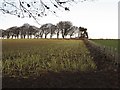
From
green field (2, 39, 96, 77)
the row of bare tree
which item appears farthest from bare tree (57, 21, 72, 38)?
green field (2, 39, 96, 77)

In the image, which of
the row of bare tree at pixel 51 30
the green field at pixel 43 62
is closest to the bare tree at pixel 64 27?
the row of bare tree at pixel 51 30

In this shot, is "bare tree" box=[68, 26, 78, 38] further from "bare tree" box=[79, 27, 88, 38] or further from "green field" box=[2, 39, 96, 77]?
"green field" box=[2, 39, 96, 77]

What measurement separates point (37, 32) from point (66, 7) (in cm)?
16056

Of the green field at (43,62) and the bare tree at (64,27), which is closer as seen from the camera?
the green field at (43,62)

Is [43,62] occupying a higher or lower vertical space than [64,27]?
lower

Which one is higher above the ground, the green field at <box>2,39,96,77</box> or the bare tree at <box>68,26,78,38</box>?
the bare tree at <box>68,26,78,38</box>

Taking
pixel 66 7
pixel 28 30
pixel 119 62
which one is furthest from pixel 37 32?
pixel 66 7

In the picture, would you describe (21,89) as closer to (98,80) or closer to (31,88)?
(31,88)

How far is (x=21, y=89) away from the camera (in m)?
12.4

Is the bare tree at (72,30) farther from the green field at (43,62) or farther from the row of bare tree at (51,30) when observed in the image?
the green field at (43,62)

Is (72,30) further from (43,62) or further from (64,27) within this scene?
(43,62)

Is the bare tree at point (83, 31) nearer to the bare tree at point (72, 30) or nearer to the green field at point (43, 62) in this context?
the bare tree at point (72, 30)

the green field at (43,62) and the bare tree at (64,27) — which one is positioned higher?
the bare tree at (64,27)

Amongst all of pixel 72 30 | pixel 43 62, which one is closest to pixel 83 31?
pixel 72 30
